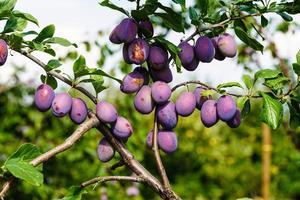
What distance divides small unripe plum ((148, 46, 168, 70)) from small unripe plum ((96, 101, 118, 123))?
0.11 meters

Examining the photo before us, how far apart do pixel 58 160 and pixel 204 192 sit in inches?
88.0

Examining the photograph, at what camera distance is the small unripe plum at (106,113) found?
3.44 ft

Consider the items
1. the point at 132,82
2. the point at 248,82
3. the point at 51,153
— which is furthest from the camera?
the point at 248,82

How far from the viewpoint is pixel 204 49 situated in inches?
43.9

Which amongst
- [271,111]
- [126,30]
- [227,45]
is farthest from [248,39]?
[126,30]

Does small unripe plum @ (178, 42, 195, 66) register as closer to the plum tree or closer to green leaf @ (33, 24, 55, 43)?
the plum tree

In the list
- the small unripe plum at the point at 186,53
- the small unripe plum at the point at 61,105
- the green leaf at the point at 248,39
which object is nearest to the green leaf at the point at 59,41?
the small unripe plum at the point at 61,105

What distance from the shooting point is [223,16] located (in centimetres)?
121

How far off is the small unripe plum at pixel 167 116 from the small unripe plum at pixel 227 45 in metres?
0.17

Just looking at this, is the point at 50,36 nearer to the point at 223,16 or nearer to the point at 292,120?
the point at 223,16

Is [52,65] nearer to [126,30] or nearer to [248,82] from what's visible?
[126,30]

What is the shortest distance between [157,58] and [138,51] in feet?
0.12

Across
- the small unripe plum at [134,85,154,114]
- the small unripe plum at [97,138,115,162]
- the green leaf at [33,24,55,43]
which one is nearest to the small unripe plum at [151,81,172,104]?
the small unripe plum at [134,85,154,114]

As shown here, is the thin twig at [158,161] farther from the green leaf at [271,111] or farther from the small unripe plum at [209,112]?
the green leaf at [271,111]
